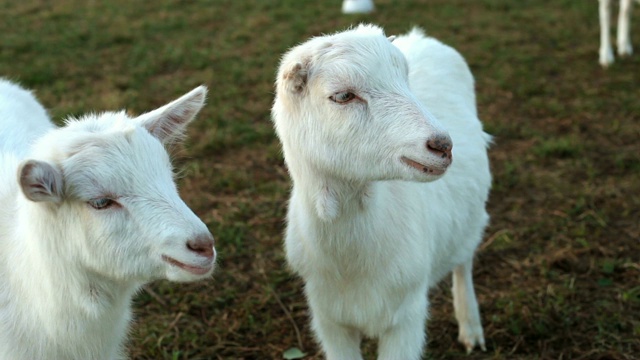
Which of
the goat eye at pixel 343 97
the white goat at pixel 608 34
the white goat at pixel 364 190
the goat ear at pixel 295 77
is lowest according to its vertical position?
the white goat at pixel 608 34

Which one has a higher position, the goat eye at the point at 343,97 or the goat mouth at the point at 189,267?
the goat eye at the point at 343,97

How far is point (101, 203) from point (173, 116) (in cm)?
56

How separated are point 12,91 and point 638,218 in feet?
13.9

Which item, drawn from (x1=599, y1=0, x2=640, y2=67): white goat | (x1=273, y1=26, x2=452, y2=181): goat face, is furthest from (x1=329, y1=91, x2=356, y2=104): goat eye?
(x1=599, y1=0, x2=640, y2=67): white goat

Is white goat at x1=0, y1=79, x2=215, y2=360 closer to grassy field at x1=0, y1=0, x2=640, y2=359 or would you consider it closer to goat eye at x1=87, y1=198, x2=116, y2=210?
goat eye at x1=87, y1=198, x2=116, y2=210

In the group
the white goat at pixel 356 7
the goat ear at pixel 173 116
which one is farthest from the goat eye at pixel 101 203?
the white goat at pixel 356 7

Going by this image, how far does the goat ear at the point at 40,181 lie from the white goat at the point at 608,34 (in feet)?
24.6

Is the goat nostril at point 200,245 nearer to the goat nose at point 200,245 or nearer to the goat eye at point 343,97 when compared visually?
the goat nose at point 200,245

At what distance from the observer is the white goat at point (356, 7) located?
36.1 feet

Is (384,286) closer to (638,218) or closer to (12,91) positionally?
(12,91)

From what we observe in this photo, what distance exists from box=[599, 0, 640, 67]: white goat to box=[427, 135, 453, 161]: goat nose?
6.62 m

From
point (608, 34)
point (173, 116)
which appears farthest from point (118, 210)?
point (608, 34)

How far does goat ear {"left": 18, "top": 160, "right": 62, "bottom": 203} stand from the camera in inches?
101

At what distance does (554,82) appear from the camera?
8.33 metres
